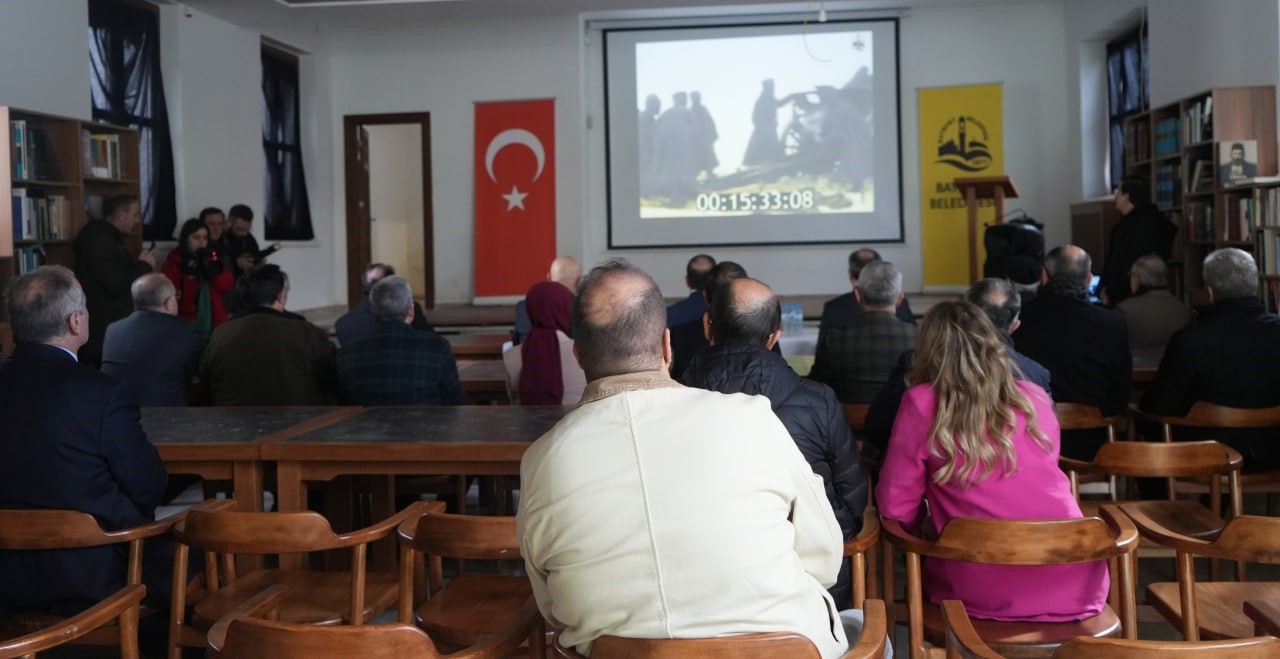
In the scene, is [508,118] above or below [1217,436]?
above

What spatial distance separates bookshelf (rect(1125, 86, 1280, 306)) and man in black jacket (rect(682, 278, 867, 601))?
4692 millimetres

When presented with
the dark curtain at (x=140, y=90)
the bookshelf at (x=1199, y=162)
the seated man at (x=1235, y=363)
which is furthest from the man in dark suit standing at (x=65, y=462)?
the dark curtain at (x=140, y=90)

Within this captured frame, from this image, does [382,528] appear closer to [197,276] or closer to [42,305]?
[42,305]

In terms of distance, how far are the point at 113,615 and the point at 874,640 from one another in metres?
1.44

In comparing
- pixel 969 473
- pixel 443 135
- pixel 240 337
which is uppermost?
pixel 443 135

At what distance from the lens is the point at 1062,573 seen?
2.53 meters

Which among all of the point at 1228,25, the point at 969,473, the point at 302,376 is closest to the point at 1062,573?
the point at 969,473

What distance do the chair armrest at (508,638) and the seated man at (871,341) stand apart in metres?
2.39

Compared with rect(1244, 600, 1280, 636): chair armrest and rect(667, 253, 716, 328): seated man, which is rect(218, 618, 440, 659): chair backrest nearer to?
rect(1244, 600, 1280, 636): chair armrest

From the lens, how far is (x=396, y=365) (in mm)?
4238

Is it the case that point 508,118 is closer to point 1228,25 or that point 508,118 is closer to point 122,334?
point 1228,25

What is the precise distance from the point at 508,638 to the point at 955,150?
989 centimetres

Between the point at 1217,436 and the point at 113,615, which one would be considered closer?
the point at 113,615

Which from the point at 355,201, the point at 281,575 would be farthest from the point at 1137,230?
the point at 355,201
